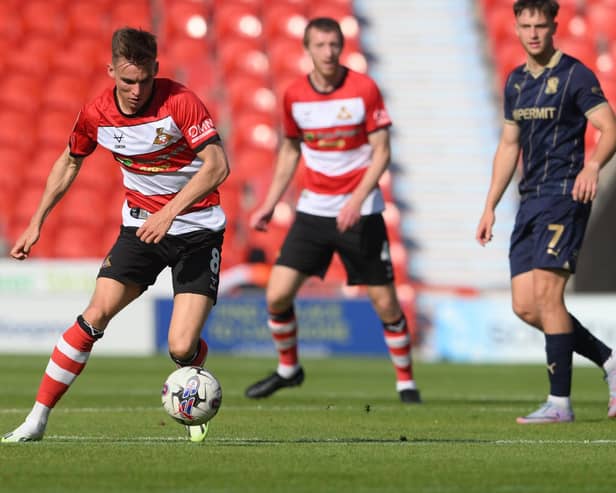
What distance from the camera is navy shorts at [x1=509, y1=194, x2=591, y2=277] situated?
275 inches

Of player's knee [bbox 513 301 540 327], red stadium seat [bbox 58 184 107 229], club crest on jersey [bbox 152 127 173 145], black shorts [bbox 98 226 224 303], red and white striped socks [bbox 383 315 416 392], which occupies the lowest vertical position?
red stadium seat [bbox 58 184 107 229]

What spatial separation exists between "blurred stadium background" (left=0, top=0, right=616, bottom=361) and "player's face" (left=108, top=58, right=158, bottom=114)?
9532mm

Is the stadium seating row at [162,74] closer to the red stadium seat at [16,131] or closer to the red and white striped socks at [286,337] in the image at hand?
the red stadium seat at [16,131]

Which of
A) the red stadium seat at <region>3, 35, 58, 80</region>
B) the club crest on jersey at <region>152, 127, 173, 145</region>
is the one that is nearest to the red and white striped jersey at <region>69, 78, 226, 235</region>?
the club crest on jersey at <region>152, 127, 173, 145</region>

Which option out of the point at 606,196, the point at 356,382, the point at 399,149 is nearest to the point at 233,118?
the point at 399,149

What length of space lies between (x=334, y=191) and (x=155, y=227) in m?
3.19

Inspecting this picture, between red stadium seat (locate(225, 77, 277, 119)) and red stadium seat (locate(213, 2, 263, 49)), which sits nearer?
red stadium seat (locate(225, 77, 277, 119))

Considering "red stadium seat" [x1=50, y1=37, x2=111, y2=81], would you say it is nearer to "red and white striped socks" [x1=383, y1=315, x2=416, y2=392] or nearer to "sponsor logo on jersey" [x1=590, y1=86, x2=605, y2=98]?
"red and white striped socks" [x1=383, y1=315, x2=416, y2=392]

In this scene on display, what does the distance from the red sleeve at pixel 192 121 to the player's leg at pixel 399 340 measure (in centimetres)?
298

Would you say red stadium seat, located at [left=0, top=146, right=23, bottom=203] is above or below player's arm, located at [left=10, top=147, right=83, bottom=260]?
below

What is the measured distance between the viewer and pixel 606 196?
17.2 meters

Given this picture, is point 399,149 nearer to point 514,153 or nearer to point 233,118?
point 233,118

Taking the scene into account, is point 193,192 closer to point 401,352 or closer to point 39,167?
point 401,352

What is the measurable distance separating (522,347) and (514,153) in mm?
8000
